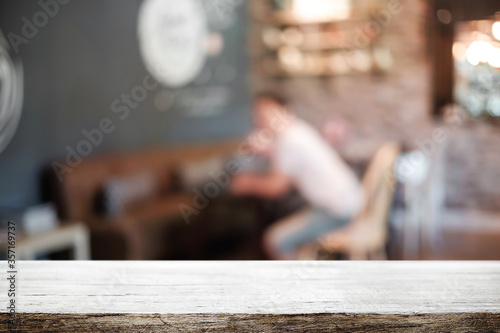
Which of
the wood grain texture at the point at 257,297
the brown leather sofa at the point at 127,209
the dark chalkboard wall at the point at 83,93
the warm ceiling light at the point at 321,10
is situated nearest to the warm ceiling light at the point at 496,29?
the warm ceiling light at the point at 321,10

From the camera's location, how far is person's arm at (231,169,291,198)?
5313 mm

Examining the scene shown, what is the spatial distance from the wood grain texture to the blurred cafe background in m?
3.78

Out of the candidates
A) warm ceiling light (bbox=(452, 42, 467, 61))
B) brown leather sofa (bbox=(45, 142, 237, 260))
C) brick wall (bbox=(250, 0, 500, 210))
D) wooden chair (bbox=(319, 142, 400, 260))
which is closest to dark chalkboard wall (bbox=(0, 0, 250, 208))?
brown leather sofa (bbox=(45, 142, 237, 260))

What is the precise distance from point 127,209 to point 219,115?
→ 2602mm

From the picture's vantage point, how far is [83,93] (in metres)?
5.70

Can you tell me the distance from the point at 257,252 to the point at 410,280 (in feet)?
18.2

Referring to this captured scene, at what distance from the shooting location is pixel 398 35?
849 cm

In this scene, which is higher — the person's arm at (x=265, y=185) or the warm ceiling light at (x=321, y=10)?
the warm ceiling light at (x=321, y=10)

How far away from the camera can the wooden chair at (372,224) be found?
5.05 meters

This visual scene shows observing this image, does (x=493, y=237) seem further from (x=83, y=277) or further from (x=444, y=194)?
(x=83, y=277)

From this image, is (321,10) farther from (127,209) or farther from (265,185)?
(127,209)

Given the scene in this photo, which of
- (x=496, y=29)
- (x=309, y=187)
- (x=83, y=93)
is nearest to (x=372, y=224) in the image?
(x=309, y=187)

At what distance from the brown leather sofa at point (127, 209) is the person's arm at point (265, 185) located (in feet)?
2.37

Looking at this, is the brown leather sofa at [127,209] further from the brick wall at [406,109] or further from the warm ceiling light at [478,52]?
the warm ceiling light at [478,52]
